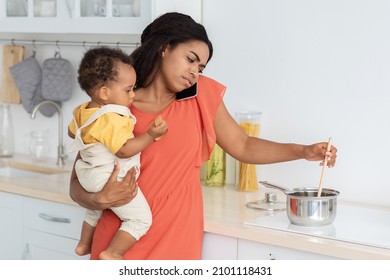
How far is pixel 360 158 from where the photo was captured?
2461 millimetres

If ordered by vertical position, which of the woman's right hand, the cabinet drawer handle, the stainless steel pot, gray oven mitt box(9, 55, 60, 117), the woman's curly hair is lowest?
the cabinet drawer handle

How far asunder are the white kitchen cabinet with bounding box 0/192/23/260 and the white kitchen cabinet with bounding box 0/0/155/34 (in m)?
0.71

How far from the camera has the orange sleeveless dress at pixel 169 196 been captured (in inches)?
82.7

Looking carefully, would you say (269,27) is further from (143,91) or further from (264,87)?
(143,91)

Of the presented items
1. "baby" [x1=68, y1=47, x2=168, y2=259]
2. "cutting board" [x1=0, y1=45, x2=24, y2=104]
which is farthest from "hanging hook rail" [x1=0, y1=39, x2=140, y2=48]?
"baby" [x1=68, y1=47, x2=168, y2=259]

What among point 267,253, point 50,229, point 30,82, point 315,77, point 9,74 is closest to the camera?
point 267,253

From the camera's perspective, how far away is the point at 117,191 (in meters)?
1.98

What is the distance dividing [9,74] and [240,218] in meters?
1.71

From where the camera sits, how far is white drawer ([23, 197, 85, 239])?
255cm

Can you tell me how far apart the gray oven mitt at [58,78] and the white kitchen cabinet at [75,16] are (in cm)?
23

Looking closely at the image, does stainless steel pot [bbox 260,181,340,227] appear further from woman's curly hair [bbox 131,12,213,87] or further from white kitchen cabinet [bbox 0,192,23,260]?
white kitchen cabinet [bbox 0,192,23,260]

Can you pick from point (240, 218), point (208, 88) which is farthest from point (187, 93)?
point (240, 218)

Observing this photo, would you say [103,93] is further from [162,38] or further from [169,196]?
[169,196]

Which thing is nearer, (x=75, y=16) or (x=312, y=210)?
(x=312, y=210)
